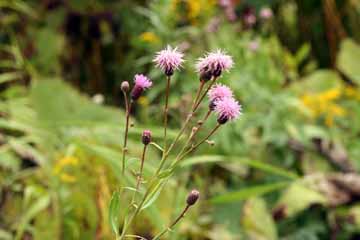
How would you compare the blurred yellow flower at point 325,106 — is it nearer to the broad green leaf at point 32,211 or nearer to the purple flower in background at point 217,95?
the broad green leaf at point 32,211

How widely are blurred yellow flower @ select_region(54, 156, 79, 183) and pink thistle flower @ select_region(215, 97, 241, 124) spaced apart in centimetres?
109

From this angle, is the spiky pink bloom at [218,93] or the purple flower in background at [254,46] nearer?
the spiky pink bloom at [218,93]

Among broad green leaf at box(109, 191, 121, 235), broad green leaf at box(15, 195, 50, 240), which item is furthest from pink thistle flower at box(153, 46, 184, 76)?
broad green leaf at box(15, 195, 50, 240)

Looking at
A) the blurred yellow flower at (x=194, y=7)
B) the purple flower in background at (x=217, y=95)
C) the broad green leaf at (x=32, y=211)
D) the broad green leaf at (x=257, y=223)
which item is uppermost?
the blurred yellow flower at (x=194, y=7)

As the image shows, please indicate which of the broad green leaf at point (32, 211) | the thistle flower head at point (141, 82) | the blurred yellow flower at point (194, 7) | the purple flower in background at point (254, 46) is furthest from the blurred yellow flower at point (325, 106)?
the thistle flower head at point (141, 82)

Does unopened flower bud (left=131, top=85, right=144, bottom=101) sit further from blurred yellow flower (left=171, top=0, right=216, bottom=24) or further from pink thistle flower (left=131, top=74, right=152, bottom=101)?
blurred yellow flower (left=171, top=0, right=216, bottom=24)

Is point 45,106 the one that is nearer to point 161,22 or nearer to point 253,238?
point 161,22

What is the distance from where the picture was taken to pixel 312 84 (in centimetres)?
246

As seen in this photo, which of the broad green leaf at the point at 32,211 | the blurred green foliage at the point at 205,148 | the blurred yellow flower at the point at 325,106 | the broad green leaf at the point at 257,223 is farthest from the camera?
the blurred yellow flower at the point at 325,106

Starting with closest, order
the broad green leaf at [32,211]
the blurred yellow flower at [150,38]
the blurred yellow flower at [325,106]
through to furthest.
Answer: the broad green leaf at [32,211] < the blurred yellow flower at [150,38] < the blurred yellow flower at [325,106]

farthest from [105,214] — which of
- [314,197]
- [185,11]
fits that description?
[185,11]

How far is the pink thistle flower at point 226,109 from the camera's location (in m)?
0.72

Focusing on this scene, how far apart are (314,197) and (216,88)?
1.30 m

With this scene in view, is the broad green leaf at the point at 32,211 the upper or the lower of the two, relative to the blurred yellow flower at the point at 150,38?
lower
